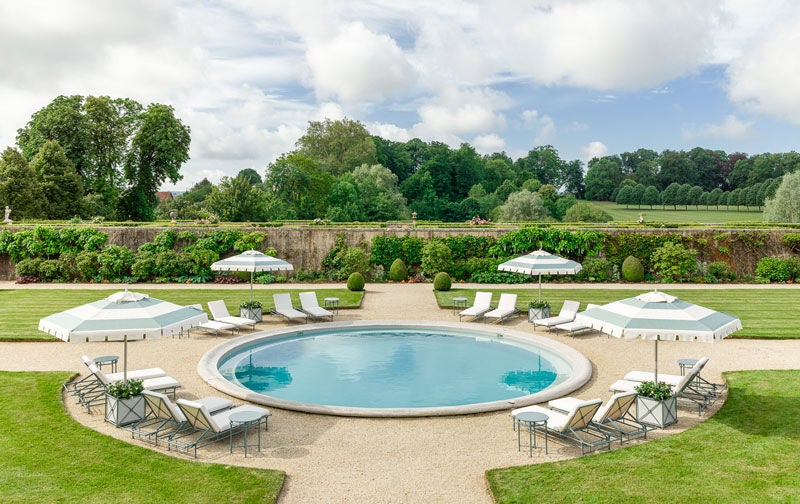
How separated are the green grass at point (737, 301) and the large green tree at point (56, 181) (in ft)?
106

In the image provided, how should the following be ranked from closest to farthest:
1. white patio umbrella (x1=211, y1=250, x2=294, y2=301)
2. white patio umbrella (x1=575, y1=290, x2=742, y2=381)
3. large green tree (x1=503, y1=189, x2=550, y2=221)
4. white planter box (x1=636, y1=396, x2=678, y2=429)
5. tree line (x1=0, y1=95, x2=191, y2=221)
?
white patio umbrella (x1=575, y1=290, x2=742, y2=381) → white planter box (x1=636, y1=396, x2=678, y2=429) → white patio umbrella (x1=211, y1=250, x2=294, y2=301) → tree line (x1=0, y1=95, x2=191, y2=221) → large green tree (x1=503, y1=189, x2=550, y2=221)

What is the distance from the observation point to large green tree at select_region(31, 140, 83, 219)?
135 feet

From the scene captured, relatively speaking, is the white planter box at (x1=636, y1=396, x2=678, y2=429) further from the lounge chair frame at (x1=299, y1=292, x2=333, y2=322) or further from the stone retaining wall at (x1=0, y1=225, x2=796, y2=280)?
the stone retaining wall at (x1=0, y1=225, x2=796, y2=280)

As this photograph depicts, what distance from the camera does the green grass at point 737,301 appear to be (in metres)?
17.4

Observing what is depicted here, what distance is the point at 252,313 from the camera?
748 inches

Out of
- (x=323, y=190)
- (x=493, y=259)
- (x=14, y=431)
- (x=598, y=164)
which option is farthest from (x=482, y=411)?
(x=598, y=164)

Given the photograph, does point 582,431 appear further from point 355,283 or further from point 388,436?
point 355,283

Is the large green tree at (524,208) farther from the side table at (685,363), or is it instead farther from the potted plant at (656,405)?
the potted plant at (656,405)

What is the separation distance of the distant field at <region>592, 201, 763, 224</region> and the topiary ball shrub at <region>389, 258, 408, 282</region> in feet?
170

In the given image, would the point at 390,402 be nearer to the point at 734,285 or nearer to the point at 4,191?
the point at 734,285

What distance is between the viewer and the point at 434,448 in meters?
9.20

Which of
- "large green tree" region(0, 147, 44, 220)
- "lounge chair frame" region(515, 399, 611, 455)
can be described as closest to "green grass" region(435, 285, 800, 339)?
"lounge chair frame" region(515, 399, 611, 455)

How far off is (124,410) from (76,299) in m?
15.0

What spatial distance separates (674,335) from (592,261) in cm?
1940
